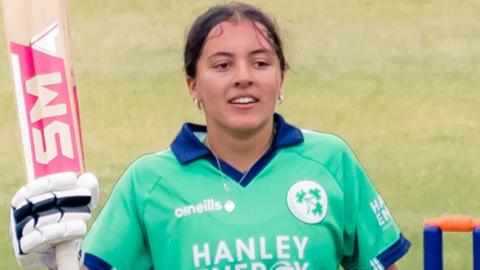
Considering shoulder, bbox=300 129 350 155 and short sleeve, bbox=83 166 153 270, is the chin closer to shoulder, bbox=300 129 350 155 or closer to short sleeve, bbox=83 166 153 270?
shoulder, bbox=300 129 350 155

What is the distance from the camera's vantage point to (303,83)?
9953 mm

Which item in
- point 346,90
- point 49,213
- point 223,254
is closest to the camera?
point 49,213

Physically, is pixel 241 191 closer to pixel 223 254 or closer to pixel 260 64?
pixel 223 254

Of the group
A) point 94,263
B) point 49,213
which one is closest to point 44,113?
point 49,213

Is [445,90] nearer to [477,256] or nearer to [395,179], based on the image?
[395,179]

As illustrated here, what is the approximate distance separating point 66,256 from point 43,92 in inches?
15.9

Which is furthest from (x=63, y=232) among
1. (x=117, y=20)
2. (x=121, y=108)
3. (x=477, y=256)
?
(x=117, y=20)

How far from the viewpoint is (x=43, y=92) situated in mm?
3947

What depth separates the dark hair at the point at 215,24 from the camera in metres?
4.20

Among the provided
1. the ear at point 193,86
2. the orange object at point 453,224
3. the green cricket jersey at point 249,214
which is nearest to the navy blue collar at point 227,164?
the green cricket jersey at point 249,214

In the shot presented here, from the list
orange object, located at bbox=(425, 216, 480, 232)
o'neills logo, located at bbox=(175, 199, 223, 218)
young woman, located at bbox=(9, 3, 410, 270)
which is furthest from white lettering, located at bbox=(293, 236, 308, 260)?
orange object, located at bbox=(425, 216, 480, 232)

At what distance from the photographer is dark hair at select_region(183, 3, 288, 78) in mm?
4199

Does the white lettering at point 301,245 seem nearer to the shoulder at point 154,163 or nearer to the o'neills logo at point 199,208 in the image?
the o'neills logo at point 199,208

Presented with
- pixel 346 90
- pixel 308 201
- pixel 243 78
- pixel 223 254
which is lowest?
pixel 346 90
